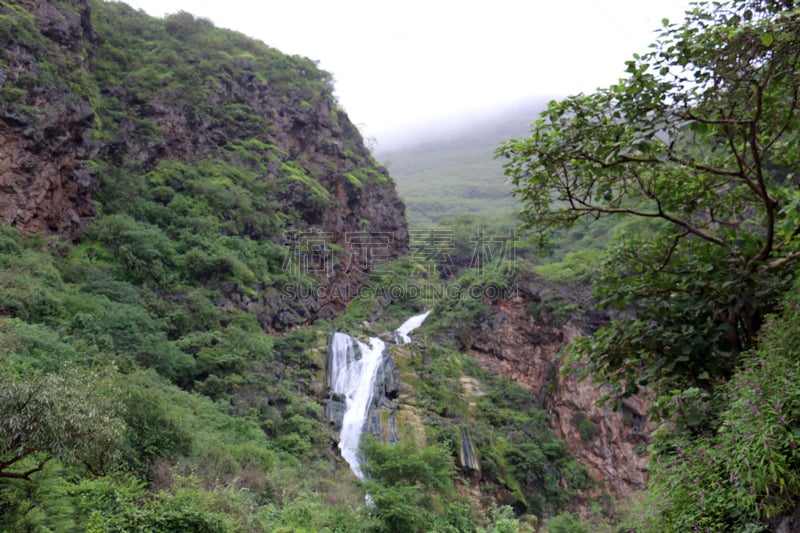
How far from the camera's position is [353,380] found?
23.6 meters

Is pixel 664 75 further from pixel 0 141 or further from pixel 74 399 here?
pixel 0 141

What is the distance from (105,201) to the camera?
22.2 metres

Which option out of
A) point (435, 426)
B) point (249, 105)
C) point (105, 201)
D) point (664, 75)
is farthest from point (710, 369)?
point (249, 105)

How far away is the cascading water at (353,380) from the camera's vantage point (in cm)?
2056

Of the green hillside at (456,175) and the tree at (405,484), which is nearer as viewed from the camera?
the tree at (405,484)

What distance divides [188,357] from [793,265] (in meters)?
17.4

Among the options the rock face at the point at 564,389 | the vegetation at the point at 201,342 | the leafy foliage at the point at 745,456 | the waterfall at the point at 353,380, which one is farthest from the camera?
the rock face at the point at 564,389

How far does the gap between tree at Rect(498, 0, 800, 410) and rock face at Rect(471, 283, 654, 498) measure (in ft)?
56.1

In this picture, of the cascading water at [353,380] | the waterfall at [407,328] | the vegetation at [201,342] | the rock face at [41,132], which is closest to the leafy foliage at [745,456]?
the vegetation at [201,342]

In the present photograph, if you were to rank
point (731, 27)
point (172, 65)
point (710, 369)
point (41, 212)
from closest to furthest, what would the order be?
1. point (731, 27)
2. point (710, 369)
3. point (41, 212)
4. point (172, 65)

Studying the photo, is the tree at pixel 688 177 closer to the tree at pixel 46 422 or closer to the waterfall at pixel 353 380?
the tree at pixel 46 422

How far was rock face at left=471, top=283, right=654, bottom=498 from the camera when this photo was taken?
2353cm

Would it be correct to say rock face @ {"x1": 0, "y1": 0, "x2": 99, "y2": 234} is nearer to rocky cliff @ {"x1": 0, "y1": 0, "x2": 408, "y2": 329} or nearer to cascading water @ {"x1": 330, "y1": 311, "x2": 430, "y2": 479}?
rocky cliff @ {"x1": 0, "y1": 0, "x2": 408, "y2": 329}

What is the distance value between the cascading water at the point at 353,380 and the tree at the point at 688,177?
1631 cm
